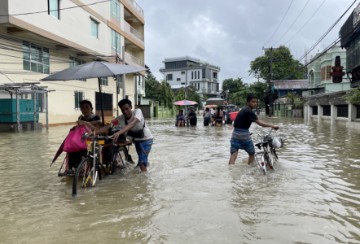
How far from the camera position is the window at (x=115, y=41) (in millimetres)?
32344

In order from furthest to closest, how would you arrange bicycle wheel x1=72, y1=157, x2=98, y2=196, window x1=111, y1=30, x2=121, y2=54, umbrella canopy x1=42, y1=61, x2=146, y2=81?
window x1=111, y1=30, x2=121, y2=54 < umbrella canopy x1=42, y1=61, x2=146, y2=81 < bicycle wheel x1=72, y1=157, x2=98, y2=196

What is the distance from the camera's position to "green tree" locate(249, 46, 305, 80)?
208 ft

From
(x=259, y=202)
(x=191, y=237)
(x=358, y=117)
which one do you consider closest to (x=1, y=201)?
(x=191, y=237)

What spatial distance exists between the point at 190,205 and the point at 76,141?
2.61 m

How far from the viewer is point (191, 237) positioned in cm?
402

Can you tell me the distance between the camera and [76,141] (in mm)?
6664

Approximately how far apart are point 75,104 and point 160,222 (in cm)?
2456

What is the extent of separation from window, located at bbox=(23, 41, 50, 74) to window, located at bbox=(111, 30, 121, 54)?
9.23 meters

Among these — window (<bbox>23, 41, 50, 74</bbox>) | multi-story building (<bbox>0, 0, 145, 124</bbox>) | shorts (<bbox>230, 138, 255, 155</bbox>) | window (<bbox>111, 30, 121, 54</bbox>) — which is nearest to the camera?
shorts (<bbox>230, 138, 255, 155</bbox>)

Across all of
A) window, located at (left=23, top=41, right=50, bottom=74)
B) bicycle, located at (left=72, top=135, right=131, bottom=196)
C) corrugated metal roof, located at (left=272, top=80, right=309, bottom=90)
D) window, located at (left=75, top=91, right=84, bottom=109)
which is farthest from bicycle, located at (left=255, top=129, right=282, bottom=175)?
corrugated metal roof, located at (left=272, top=80, right=309, bottom=90)

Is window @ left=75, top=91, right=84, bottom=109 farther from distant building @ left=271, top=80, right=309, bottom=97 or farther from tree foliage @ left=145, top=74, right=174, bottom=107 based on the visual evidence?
distant building @ left=271, top=80, right=309, bottom=97

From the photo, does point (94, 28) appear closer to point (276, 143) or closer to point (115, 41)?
point (115, 41)

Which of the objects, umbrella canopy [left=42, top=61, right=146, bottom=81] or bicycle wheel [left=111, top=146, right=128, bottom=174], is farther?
bicycle wheel [left=111, top=146, right=128, bottom=174]

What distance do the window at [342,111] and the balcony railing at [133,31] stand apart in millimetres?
21054
